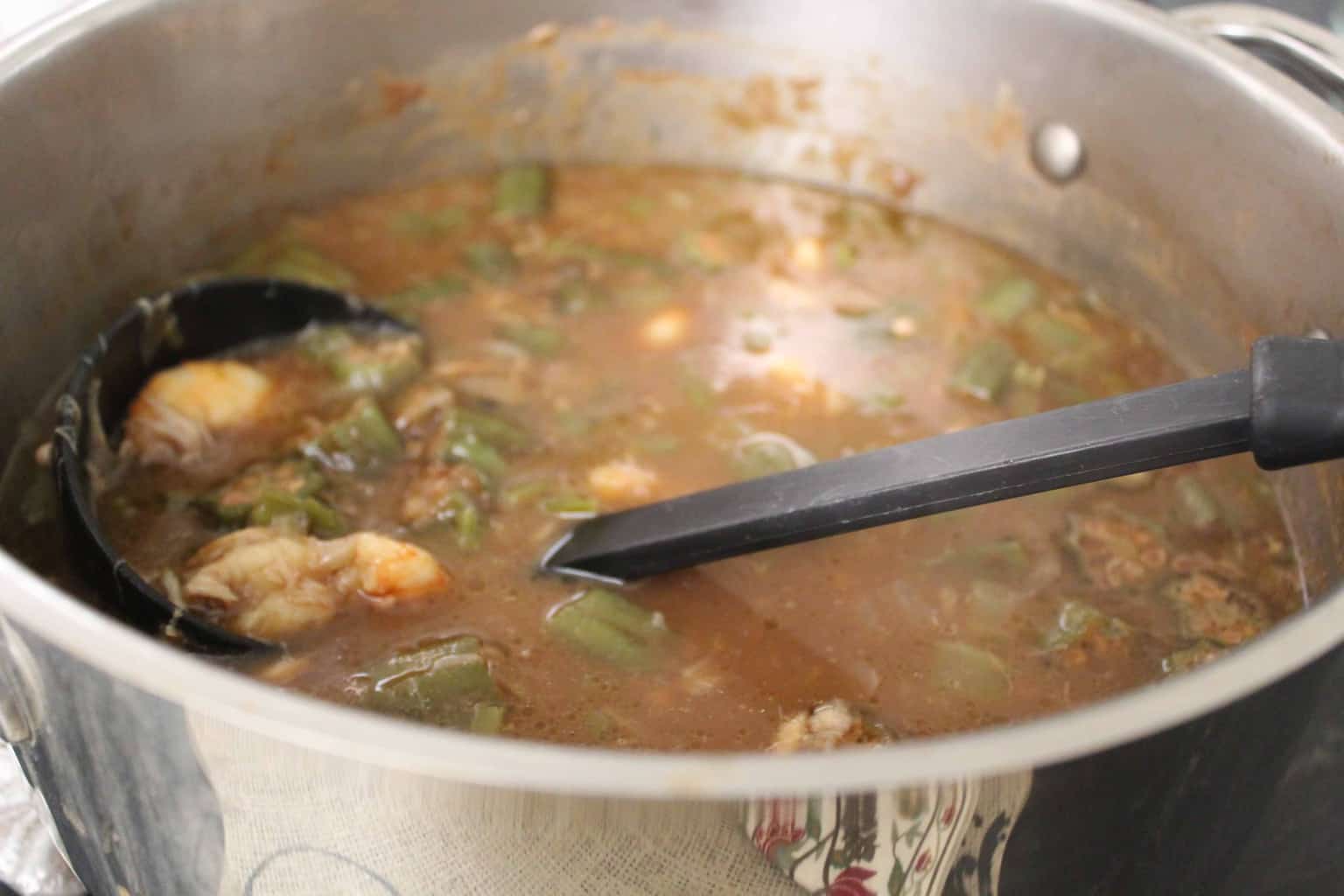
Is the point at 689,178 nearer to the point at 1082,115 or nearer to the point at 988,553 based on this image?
the point at 1082,115

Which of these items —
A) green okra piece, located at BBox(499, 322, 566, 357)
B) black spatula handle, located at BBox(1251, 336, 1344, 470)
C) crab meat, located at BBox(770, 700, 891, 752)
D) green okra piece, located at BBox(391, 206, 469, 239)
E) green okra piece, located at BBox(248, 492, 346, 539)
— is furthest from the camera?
green okra piece, located at BBox(391, 206, 469, 239)

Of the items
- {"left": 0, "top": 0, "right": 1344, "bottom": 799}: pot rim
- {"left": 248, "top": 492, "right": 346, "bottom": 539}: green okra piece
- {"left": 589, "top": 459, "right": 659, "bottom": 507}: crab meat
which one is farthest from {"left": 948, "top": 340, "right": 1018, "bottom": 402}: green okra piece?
{"left": 0, "top": 0, "right": 1344, "bottom": 799}: pot rim

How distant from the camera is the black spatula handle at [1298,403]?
1146 millimetres

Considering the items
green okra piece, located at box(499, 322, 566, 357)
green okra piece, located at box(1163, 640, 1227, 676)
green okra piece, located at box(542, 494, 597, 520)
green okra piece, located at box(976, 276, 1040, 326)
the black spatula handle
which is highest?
the black spatula handle

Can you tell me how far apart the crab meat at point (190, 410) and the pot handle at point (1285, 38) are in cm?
154

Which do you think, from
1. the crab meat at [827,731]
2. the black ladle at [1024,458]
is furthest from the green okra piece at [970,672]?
the black ladle at [1024,458]

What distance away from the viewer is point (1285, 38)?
1810mm

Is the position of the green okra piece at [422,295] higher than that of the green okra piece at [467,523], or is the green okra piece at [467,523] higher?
the green okra piece at [422,295]

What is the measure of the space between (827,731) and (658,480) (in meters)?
0.53

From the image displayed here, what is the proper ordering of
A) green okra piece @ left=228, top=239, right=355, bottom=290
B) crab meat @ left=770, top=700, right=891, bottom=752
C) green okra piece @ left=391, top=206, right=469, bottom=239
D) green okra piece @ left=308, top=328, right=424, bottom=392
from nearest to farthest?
crab meat @ left=770, top=700, right=891, bottom=752 < green okra piece @ left=308, top=328, right=424, bottom=392 < green okra piece @ left=228, top=239, right=355, bottom=290 < green okra piece @ left=391, top=206, right=469, bottom=239

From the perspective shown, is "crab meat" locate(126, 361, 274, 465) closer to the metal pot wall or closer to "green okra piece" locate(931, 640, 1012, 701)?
the metal pot wall

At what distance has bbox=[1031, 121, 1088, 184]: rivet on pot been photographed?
2.24 meters

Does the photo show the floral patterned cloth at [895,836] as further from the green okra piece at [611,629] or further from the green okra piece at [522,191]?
the green okra piece at [522,191]

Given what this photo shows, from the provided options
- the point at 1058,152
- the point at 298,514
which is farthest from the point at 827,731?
the point at 1058,152
